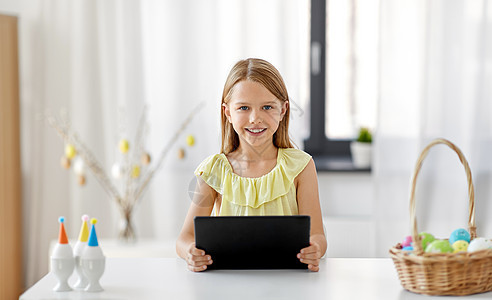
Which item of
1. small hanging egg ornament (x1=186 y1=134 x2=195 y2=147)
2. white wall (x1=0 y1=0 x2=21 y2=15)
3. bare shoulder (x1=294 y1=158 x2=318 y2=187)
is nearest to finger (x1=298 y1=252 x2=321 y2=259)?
bare shoulder (x1=294 y1=158 x2=318 y2=187)

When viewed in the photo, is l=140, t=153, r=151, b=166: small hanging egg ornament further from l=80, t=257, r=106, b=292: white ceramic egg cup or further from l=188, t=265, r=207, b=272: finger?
l=80, t=257, r=106, b=292: white ceramic egg cup

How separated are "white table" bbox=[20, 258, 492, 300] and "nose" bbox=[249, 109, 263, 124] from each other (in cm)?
39

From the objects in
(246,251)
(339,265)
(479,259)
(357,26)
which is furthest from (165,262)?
(357,26)

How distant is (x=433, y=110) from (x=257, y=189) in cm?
172

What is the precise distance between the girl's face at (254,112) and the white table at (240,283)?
37 cm

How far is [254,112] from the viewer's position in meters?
1.71

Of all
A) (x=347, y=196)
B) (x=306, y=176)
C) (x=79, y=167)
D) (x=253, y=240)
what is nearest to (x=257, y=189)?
(x=306, y=176)

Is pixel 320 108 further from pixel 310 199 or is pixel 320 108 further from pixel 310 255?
pixel 310 255

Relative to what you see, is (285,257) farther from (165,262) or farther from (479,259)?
(479,259)

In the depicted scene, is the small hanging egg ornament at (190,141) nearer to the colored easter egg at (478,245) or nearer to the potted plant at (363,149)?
the potted plant at (363,149)

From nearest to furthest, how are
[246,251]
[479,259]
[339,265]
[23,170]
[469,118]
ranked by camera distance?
[479,259] → [246,251] → [339,265] → [469,118] → [23,170]

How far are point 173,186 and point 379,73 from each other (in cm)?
117

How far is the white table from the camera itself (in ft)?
4.57

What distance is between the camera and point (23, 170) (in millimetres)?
3344
